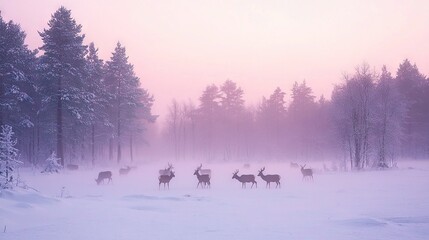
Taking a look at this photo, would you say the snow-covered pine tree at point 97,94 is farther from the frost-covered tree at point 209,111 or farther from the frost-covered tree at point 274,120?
the frost-covered tree at point 274,120

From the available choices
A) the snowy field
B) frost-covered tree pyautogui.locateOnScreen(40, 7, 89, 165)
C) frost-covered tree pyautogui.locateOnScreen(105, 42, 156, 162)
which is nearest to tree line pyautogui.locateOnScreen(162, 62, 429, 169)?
frost-covered tree pyautogui.locateOnScreen(105, 42, 156, 162)

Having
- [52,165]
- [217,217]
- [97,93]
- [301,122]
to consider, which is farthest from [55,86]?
[301,122]

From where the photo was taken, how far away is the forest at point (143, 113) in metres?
34.6

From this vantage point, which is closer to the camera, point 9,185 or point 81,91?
point 9,185

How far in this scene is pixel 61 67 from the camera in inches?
1347

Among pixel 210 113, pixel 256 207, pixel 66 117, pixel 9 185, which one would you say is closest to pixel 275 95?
pixel 210 113

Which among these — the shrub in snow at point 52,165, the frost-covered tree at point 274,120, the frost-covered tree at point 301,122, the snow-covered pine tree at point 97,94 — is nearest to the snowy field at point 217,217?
the shrub in snow at point 52,165

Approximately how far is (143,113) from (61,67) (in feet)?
95.5

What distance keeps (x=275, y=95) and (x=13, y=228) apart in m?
68.9

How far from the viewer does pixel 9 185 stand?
1396cm

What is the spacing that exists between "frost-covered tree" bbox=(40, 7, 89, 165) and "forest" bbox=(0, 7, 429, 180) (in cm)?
10

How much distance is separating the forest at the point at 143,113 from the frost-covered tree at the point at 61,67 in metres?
0.10

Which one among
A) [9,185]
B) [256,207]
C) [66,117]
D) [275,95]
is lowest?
[256,207]

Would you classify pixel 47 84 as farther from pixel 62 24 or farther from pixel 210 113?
pixel 210 113
